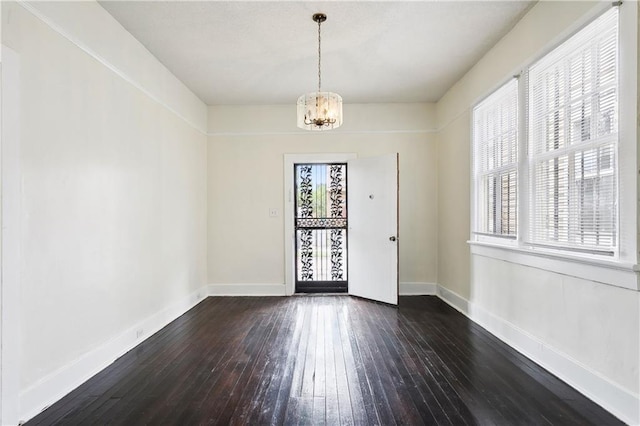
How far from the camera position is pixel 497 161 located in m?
3.62

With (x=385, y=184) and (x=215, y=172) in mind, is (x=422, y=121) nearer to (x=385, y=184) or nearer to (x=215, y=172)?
(x=385, y=184)

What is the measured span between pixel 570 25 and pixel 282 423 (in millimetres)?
3174

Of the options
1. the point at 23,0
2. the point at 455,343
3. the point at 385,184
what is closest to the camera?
the point at 23,0

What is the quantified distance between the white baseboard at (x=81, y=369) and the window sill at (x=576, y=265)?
349 centimetres

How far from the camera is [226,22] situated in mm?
3025

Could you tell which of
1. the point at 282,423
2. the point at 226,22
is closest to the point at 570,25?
the point at 226,22

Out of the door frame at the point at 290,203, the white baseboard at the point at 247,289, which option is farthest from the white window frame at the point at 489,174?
the white baseboard at the point at 247,289

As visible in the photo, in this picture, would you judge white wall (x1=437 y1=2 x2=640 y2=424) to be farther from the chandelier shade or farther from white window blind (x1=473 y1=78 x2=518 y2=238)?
the chandelier shade

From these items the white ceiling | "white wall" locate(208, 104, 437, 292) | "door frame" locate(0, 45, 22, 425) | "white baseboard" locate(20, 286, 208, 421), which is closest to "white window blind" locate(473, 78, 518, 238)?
the white ceiling

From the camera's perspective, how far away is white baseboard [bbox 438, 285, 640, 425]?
6.63 ft

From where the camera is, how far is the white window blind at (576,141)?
2201mm

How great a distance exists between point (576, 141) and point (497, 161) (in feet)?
3.75

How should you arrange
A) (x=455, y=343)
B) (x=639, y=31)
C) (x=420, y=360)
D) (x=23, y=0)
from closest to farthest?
(x=639, y=31) → (x=23, y=0) → (x=420, y=360) → (x=455, y=343)

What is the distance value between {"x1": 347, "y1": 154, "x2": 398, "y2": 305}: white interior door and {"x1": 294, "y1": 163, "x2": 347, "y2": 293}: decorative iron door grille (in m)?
0.24
